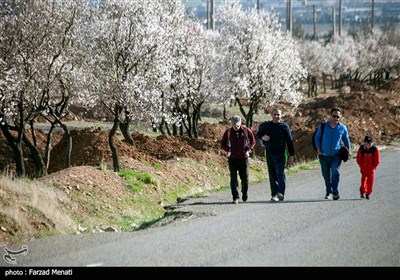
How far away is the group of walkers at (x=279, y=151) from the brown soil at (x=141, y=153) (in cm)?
401

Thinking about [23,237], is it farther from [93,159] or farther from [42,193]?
[93,159]

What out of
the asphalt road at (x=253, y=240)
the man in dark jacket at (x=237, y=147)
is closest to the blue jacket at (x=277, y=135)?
the man in dark jacket at (x=237, y=147)

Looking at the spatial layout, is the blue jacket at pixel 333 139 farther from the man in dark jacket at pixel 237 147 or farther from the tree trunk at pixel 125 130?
the tree trunk at pixel 125 130

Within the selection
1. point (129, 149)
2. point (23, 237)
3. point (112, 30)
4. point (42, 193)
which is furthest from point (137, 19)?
point (23, 237)

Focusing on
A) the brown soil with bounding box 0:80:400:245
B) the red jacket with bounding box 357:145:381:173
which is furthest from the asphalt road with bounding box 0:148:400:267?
the brown soil with bounding box 0:80:400:245

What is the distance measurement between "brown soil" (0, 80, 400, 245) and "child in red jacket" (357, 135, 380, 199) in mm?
6511

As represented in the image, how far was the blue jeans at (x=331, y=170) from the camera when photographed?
647 inches

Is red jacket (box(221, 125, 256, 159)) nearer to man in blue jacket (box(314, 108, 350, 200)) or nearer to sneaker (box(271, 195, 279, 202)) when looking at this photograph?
sneaker (box(271, 195, 279, 202))

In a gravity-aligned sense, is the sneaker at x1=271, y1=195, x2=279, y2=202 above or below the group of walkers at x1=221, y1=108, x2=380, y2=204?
below

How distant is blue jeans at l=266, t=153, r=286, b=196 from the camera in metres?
16.2

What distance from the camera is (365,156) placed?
1677cm

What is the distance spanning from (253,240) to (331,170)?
622cm

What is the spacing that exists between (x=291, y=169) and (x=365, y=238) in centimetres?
1308

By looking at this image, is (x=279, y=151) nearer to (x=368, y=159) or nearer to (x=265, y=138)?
(x=265, y=138)
